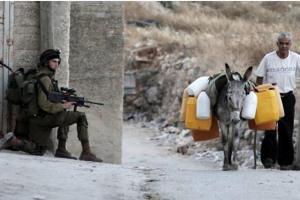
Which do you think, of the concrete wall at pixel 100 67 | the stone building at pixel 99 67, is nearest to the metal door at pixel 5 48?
the stone building at pixel 99 67

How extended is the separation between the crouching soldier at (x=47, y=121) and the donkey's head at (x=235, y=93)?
84.8 inches

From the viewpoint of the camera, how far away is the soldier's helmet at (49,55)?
10.9 meters

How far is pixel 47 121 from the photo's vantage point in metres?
10.8

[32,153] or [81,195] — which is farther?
[32,153]

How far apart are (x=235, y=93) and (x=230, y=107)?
20 centimetres

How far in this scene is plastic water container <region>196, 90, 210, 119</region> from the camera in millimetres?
10086

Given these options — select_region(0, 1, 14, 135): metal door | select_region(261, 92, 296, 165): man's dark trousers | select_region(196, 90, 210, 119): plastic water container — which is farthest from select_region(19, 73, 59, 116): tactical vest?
select_region(261, 92, 296, 165): man's dark trousers

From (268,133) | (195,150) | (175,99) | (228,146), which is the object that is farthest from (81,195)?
(175,99)

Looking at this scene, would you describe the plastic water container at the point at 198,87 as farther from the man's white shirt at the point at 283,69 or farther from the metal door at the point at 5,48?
the metal door at the point at 5,48

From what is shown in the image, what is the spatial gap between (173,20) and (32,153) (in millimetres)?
22084

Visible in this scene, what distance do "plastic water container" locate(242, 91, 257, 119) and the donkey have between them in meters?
0.09

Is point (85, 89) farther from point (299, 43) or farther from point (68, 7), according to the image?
point (299, 43)

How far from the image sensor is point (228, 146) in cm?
1026

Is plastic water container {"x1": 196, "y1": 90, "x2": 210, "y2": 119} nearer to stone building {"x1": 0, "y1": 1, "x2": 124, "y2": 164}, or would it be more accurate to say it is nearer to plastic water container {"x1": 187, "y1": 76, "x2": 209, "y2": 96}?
plastic water container {"x1": 187, "y1": 76, "x2": 209, "y2": 96}
